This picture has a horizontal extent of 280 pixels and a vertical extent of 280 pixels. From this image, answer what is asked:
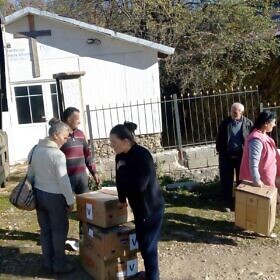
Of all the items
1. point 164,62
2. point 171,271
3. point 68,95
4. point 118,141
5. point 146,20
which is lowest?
point 171,271

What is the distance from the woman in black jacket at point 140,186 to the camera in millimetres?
3861

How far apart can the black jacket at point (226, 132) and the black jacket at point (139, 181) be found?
2751mm

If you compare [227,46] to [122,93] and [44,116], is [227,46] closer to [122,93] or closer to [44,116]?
[122,93]

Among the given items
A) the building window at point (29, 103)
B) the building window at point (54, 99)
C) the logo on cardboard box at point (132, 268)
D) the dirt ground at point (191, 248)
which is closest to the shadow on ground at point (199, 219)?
the dirt ground at point (191, 248)

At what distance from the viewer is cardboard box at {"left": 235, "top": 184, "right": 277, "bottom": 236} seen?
203 inches

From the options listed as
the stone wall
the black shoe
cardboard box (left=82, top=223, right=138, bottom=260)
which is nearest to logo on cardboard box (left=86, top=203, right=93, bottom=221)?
cardboard box (left=82, top=223, right=138, bottom=260)

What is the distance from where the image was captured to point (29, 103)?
38.5 ft

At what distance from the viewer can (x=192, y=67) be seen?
539 inches

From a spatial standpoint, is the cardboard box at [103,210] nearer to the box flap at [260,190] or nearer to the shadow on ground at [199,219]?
the shadow on ground at [199,219]

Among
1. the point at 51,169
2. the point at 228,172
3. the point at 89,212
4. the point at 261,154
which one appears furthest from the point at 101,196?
the point at 228,172

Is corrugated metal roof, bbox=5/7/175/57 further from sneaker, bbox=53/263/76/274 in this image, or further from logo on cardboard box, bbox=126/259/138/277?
logo on cardboard box, bbox=126/259/138/277

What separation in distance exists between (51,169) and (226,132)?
3028 mm

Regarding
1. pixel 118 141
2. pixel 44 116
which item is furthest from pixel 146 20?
pixel 118 141

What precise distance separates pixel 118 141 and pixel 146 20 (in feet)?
34.3
